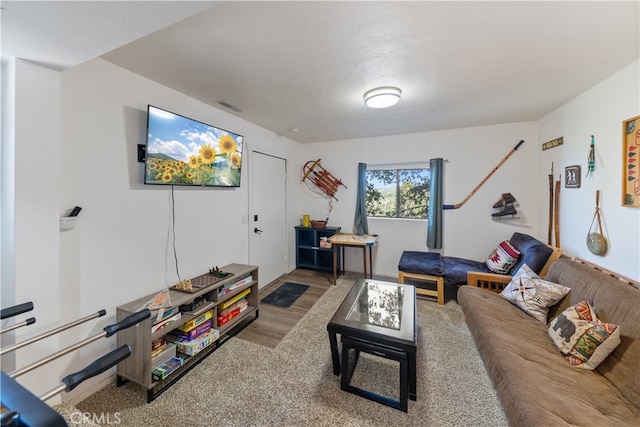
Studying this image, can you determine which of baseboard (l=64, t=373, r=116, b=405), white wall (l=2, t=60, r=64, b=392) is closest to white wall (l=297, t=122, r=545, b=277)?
baseboard (l=64, t=373, r=116, b=405)

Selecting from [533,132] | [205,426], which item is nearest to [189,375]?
[205,426]

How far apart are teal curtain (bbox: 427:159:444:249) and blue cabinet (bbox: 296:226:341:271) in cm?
152

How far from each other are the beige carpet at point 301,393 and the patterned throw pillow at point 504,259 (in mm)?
1123

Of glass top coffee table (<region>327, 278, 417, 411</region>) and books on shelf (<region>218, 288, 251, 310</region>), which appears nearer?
glass top coffee table (<region>327, 278, 417, 411</region>)

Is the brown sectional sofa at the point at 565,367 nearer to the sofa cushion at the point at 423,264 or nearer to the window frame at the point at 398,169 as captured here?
the sofa cushion at the point at 423,264

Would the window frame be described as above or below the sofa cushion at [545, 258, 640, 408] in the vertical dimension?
above

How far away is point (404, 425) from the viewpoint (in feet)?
4.95

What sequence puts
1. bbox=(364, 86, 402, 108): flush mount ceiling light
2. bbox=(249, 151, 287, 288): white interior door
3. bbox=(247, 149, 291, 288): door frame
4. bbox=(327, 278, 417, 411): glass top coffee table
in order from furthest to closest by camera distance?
1. bbox=(249, 151, 287, 288): white interior door
2. bbox=(247, 149, 291, 288): door frame
3. bbox=(364, 86, 402, 108): flush mount ceiling light
4. bbox=(327, 278, 417, 411): glass top coffee table

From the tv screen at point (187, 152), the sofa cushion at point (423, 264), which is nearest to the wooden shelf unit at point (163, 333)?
the tv screen at point (187, 152)

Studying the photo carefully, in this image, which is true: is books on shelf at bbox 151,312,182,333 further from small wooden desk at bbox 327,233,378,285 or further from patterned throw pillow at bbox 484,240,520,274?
patterned throw pillow at bbox 484,240,520,274

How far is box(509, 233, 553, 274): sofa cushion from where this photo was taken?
2.52m

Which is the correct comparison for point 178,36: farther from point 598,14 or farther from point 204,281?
point 598,14

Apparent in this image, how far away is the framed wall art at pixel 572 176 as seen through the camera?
244 centimetres

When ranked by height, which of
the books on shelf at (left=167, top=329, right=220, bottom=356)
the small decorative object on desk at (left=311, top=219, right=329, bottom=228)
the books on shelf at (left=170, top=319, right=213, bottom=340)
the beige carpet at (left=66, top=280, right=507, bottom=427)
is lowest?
the beige carpet at (left=66, top=280, right=507, bottom=427)
